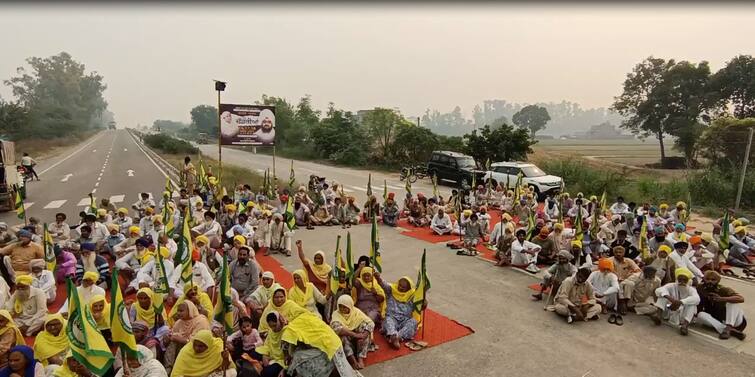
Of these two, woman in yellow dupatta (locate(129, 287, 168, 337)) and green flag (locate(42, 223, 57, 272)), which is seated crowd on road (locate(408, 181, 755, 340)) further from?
green flag (locate(42, 223, 57, 272))

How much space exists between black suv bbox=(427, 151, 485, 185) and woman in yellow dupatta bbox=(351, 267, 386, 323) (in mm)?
15638

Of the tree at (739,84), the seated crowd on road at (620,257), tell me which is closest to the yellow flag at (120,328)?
the seated crowd on road at (620,257)

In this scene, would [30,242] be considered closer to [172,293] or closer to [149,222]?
[149,222]

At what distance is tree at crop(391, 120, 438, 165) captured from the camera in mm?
31828

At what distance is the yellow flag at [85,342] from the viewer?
413 centimetres

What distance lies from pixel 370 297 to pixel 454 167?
1694 cm

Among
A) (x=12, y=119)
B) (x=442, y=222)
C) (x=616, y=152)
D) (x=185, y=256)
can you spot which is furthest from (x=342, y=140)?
(x=616, y=152)

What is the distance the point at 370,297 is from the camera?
628 cm

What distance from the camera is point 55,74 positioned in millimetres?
100250

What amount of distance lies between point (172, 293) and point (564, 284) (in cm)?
594

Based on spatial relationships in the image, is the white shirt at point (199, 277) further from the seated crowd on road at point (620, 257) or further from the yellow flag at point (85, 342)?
the seated crowd on road at point (620, 257)

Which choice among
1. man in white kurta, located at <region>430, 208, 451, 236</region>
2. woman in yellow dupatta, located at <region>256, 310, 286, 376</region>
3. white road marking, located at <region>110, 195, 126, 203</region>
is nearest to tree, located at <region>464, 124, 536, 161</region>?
man in white kurta, located at <region>430, 208, 451, 236</region>

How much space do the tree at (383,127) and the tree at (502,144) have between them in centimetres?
976

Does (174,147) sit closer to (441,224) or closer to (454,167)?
(454,167)
